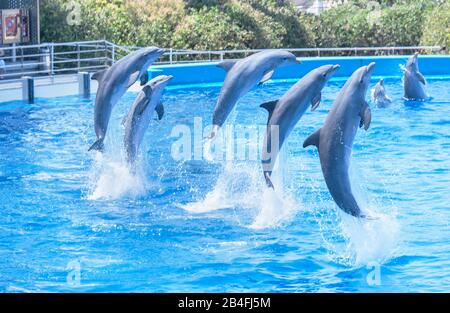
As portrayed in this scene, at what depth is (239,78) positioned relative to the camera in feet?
31.7

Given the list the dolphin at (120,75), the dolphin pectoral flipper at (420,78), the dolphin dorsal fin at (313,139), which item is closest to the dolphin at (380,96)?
the dolphin pectoral flipper at (420,78)

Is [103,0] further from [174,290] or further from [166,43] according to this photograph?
[174,290]

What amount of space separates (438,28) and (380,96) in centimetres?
806

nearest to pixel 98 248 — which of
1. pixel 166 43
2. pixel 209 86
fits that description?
pixel 209 86

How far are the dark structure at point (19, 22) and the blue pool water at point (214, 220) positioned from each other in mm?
5537

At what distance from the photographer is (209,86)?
21.0 meters

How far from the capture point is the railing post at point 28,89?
1852 cm

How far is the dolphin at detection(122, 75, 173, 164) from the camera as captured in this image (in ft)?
35.9

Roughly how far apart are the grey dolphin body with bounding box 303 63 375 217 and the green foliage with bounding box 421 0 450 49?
17.2 metres

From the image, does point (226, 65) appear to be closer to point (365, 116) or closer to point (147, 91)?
point (147, 91)

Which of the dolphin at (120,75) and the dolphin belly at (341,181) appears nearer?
the dolphin belly at (341,181)

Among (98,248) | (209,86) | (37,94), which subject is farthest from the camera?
(209,86)

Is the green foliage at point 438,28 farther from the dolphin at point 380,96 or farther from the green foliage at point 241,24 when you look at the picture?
the dolphin at point 380,96
